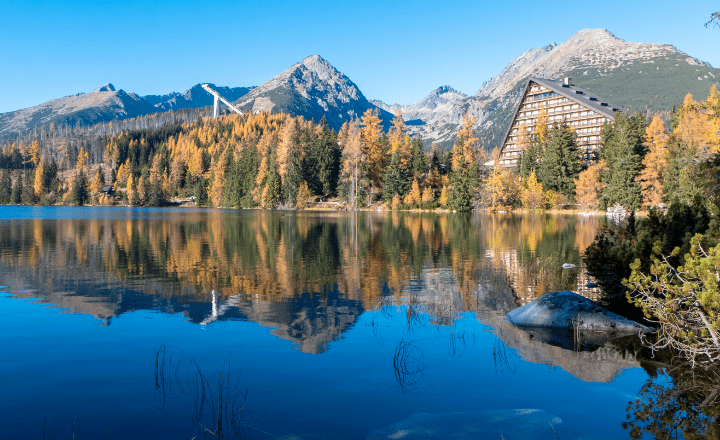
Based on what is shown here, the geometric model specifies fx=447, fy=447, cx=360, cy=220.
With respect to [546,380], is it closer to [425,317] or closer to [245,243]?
[425,317]

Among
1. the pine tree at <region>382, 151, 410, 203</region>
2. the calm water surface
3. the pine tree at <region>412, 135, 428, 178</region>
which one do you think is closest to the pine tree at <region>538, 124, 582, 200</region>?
the pine tree at <region>412, 135, 428, 178</region>

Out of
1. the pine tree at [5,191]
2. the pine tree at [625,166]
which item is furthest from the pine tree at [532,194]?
the pine tree at [5,191]

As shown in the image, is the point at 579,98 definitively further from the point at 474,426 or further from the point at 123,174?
the point at 123,174

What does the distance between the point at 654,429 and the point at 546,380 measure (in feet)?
6.00

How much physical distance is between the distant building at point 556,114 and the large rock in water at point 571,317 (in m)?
74.9

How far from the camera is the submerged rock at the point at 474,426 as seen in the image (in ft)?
18.6

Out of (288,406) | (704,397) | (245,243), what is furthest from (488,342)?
(245,243)

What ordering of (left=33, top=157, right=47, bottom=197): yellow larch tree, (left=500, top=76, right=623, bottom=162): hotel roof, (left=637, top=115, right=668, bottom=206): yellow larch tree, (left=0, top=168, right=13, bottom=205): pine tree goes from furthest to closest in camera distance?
(left=33, top=157, right=47, bottom=197): yellow larch tree, (left=0, top=168, right=13, bottom=205): pine tree, (left=500, top=76, right=623, bottom=162): hotel roof, (left=637, top=115, right=668, bottom=206): yellow larch tree

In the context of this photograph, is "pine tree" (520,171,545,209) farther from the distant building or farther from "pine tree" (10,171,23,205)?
"pine tree" (10,171,23,205)

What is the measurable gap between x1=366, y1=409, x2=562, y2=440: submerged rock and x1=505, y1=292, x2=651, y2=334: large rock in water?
4300 mm

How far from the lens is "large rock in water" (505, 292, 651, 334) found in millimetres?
10172

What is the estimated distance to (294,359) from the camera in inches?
329

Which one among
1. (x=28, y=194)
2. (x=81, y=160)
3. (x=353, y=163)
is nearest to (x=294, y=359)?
(x=353, y=163)

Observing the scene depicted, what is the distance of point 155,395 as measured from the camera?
6.76 meters
